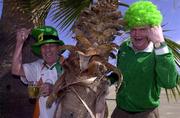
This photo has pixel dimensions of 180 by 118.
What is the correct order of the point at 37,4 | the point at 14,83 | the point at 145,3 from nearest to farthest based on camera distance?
the point at 145,3
the point at 37,4
the point at 14,83

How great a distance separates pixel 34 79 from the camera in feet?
11.3

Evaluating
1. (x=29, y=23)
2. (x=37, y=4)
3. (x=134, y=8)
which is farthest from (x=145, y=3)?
(x=29, y=23)

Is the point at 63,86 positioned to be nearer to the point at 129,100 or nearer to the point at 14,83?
the point at 129,100

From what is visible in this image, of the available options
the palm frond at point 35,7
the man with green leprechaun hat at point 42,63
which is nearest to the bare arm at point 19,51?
the man with green leprechaun hat at point 42,63

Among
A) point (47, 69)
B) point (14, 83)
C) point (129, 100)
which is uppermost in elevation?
point (47, 69)

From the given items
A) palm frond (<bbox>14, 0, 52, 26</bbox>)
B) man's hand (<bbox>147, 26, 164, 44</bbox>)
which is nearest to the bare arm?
palm frond (<bbox>14, 0, 52, 26</bbox>)

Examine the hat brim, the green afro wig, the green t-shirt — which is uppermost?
the green afro wig

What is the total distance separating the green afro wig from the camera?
3.14 m

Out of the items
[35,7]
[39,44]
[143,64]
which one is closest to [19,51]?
[39,44]

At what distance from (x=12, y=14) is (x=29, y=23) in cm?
26

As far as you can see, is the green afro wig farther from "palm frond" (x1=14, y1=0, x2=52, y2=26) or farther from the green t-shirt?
"palm frond" (x1=14, y1=0, x2=52, y2=26)

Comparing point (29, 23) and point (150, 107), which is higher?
point (29, 23)

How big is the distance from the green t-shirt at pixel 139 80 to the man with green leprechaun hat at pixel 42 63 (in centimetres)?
54

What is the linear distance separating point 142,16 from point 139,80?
542 mm
